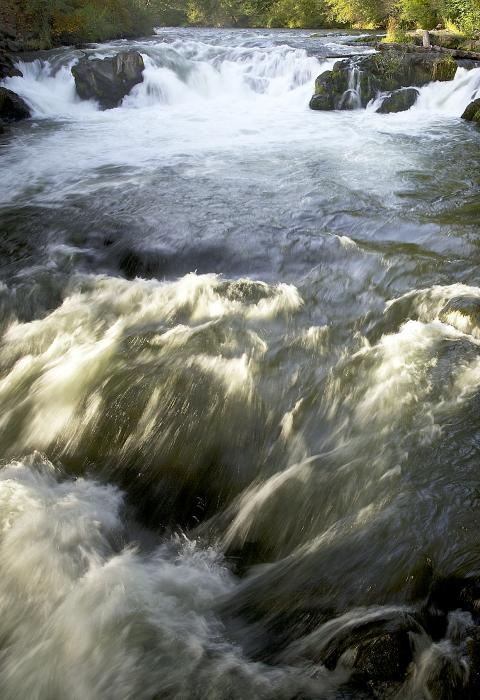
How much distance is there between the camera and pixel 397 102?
1231 cm

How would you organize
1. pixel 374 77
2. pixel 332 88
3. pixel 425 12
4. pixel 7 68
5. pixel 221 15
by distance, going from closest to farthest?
1. pixel 374 77
2. pixel 332 88
3. pixel 7 68
4. pixel 425 12
5. pixel 221 15

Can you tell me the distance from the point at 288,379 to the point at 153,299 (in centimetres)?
180

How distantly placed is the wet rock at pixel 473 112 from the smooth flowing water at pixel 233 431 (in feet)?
13.3

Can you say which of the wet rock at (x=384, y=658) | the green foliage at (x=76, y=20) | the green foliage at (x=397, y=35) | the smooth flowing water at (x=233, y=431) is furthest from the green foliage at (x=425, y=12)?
the wet rock at (x=384, y=658)

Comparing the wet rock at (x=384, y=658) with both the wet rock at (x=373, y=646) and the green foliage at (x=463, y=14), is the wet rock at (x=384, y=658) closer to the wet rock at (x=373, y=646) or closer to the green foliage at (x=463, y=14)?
the wet rock at (x=373, y=646)

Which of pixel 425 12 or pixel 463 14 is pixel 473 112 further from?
pixel 425 12

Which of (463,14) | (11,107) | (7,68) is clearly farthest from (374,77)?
(7,68)

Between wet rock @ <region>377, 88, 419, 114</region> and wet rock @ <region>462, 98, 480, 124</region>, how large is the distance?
68.1 inches

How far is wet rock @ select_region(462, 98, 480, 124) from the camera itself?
10648mm

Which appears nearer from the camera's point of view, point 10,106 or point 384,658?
point 384,658

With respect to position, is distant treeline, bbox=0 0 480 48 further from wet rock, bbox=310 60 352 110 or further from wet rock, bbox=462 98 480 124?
wet rock, bbox=462 98 480 124

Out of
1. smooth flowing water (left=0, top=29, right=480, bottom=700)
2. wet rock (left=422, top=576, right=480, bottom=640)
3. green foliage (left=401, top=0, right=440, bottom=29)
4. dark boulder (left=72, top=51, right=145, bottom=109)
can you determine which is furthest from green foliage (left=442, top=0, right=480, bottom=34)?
wet rock (left=422, top=576, right=480, bottom=640)

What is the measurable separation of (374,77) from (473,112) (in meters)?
3.30

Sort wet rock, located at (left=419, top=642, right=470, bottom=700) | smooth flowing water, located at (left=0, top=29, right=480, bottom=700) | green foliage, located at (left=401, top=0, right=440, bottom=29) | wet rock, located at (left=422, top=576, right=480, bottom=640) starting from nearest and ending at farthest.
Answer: wet rock, located at (left=419, top=642, right=470, bottom=700) → wet rock, located at (left=422, top=576, right=480, bottom=640) → smooth flowing water, located at (left=0, top=29, right=480, bottom=700) → green foliage, located at (left=401, top=0, right=440, bottom=29)
